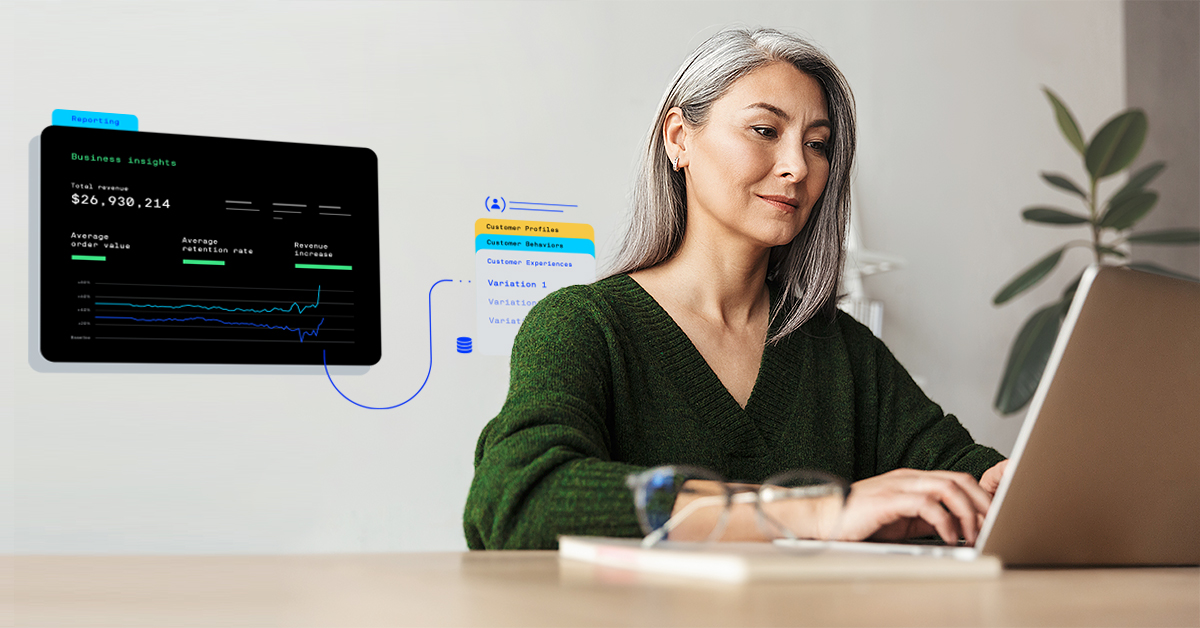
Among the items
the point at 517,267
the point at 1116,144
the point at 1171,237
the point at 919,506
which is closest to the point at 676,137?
the point at 517,267

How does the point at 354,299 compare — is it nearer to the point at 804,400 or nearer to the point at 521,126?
the point at 521,126

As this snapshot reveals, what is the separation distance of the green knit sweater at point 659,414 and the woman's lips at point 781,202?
0.65 feet

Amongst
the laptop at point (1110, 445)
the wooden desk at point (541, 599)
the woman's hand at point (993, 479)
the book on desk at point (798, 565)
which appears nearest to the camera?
the wooden desk at point (541, 599)

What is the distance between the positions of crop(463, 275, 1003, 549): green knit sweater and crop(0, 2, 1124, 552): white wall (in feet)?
2.71

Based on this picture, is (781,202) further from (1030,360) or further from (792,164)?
(1030,360)

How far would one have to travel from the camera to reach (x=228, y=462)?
203cm

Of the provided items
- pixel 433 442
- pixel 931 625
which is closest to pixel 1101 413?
pixel 931 625

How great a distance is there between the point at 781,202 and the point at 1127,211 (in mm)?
1513

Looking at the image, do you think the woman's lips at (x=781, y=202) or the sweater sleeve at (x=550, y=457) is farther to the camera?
the woman's lips at (x=781, y=202)

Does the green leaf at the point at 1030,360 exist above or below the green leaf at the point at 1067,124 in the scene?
below

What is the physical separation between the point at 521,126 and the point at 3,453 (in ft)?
4.15

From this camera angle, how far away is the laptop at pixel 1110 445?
2.23 ft

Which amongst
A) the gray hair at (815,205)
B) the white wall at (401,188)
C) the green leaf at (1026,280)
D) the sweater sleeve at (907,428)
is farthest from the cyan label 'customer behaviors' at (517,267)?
the green leaf at (1026,280)

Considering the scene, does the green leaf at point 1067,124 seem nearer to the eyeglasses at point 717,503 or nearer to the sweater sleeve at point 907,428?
the sweater sleeve at point 907,428
